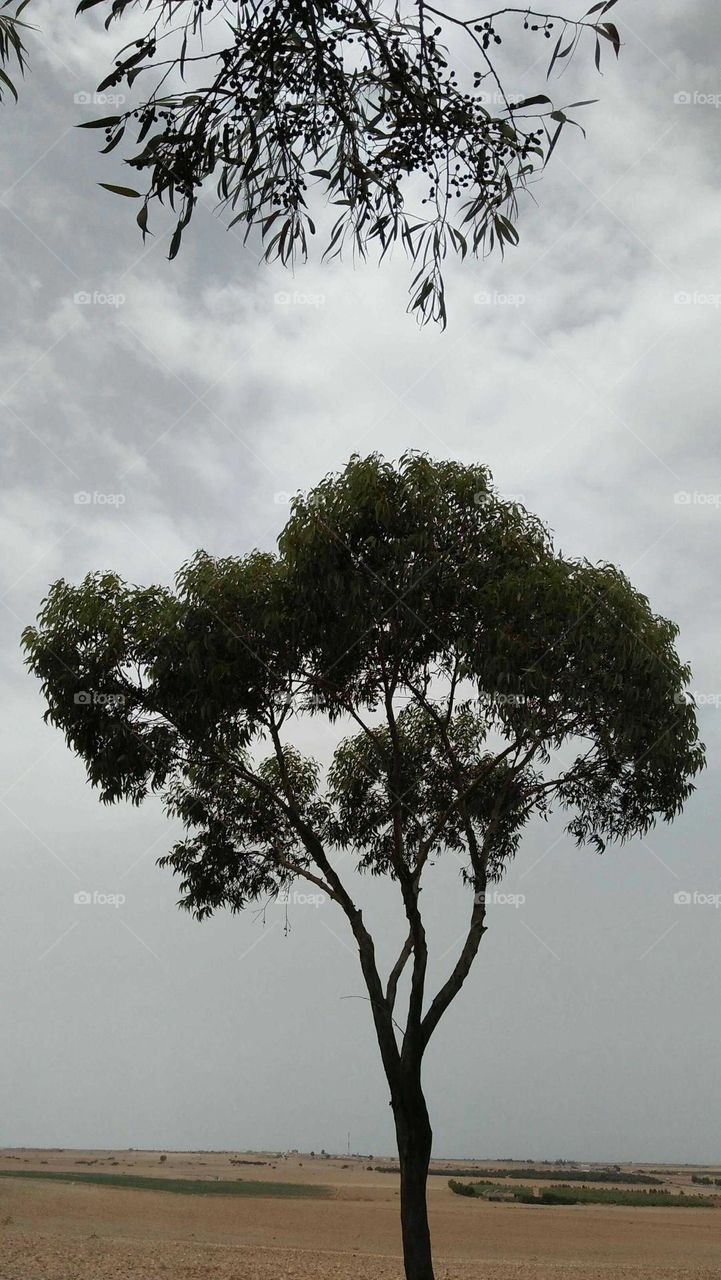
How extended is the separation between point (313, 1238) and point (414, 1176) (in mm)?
9701

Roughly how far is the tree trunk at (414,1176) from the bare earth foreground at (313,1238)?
2260 millimetres

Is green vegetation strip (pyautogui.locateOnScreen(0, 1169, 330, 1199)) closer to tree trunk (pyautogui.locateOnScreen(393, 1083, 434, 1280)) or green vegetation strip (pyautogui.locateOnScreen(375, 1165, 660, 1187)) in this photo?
green vegetation strip (pyautogui.locateOnScreen(375, 1165, 660, 1187))

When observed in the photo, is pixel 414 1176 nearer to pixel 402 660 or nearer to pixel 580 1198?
pixel 402 660

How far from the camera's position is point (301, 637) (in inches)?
591

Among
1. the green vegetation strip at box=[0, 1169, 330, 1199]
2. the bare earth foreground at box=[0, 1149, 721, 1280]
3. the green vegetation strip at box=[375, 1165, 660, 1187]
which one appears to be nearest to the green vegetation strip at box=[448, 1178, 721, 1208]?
the bare earth foreground at box=[0, 1149, 721, 1280]

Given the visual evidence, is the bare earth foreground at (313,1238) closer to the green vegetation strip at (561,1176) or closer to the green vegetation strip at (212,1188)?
the green vegetation strip at (212,1188)

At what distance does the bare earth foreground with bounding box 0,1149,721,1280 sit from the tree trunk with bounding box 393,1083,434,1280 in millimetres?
2260

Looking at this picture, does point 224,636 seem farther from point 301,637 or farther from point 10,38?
point 10,38

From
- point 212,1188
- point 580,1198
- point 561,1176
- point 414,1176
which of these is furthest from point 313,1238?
point 561,1176

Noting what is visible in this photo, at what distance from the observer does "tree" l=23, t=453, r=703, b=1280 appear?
14.3 m

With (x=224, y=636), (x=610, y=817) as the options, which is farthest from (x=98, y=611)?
(x=610, y=817)

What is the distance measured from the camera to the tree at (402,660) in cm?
1427

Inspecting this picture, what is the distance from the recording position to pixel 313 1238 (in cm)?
2205

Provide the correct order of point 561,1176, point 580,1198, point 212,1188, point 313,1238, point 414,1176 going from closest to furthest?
point 414,1176, point 313,1238, point 580,1198, point 212,1188, point 561,1176
